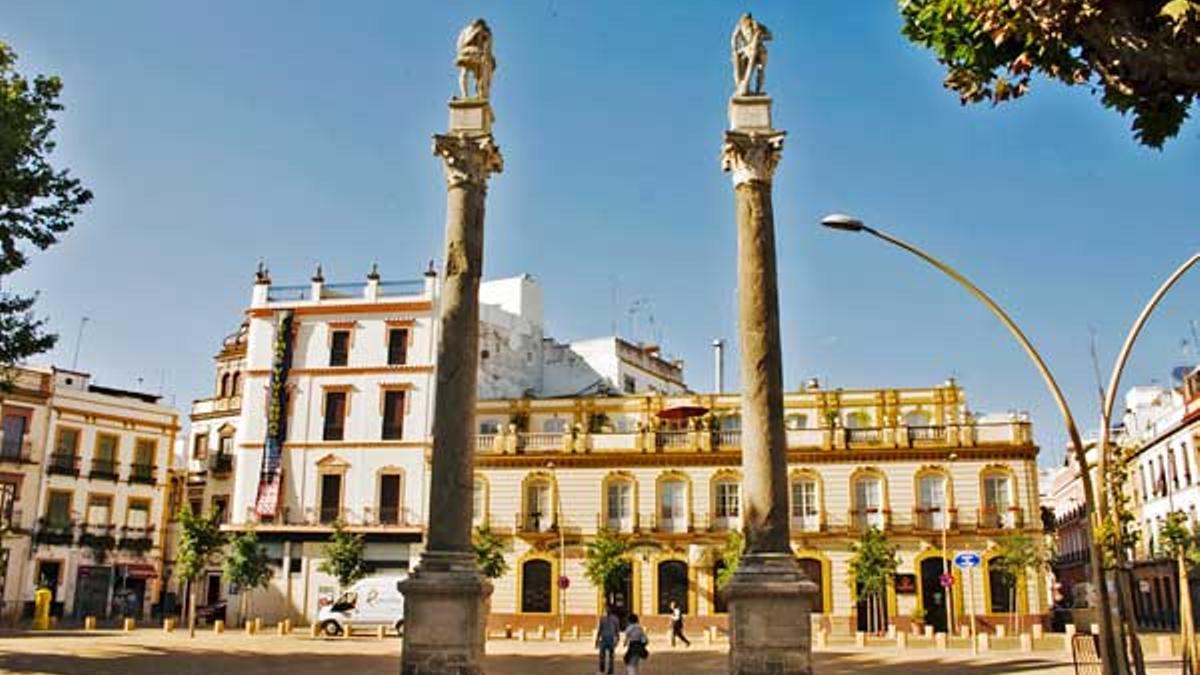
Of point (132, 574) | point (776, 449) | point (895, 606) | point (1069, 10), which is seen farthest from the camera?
point (132, 574)

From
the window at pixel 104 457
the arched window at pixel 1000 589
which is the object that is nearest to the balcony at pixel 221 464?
the window at pixel 104 457

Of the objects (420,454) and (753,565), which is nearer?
(753,565)

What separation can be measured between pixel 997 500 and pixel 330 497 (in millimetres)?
→ 27947

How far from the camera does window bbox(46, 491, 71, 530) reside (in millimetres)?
48125

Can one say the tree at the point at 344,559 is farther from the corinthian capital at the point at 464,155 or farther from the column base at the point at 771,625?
the column base at the point at 771,625

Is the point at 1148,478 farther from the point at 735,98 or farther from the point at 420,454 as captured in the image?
the point at 735,98

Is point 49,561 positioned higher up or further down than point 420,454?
further down

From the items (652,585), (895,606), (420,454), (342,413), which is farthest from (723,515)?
(342,413)

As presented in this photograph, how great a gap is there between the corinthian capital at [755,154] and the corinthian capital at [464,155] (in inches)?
169

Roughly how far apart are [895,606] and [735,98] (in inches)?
1142

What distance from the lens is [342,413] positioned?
48.1 meters

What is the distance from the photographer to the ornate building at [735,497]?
136 feet

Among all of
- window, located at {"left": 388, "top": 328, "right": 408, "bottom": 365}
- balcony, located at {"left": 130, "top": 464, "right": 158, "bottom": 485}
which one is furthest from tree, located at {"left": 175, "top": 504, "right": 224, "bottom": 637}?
balcony, located at {"left": 130, "top": 464, "right": 158, "bottom": 485}

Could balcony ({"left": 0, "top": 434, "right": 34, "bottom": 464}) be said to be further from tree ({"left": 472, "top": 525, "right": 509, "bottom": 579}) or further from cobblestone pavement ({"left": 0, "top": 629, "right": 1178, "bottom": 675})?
tree ({"left": 472, "top": 525, "right": 509, "bottom": 579})
